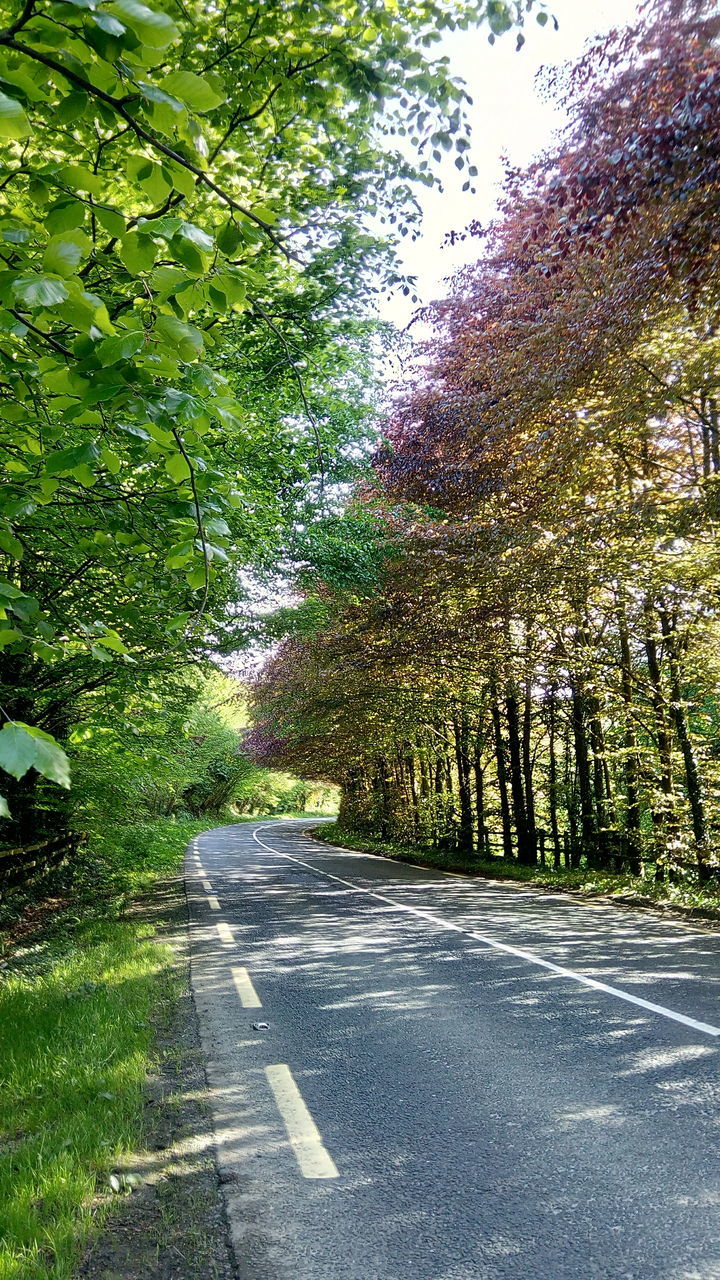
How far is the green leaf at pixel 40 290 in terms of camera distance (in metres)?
1.84

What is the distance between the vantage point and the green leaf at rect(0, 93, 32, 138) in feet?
5.59

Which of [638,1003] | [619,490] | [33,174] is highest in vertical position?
[619,490]

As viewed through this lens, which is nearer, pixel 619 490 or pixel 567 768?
pixel 619 490

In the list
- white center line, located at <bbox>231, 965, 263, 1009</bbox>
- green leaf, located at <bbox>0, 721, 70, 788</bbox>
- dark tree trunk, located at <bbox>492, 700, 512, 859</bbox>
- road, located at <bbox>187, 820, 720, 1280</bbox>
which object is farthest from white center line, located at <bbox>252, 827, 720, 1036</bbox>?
dark tree trunk, located at <bbox>492, 700, 512, 859</bbox>

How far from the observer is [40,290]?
1.88 metres

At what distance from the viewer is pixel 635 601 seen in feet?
42.6

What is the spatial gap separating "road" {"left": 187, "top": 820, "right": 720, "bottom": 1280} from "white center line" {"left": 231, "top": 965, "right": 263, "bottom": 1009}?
0.09 ft

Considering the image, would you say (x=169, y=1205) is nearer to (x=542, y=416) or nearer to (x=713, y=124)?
(x=713, y=124)

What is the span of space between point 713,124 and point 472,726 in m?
16.7

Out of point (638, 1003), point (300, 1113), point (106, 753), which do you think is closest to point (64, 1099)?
point (300, 1113)

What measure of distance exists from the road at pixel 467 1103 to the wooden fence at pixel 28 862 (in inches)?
216

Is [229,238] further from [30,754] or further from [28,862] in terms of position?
[28,862]

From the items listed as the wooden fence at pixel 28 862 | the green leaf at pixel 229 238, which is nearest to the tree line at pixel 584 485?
the green leaf at pixel 229 238

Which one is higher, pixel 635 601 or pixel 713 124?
pixel 713 124
